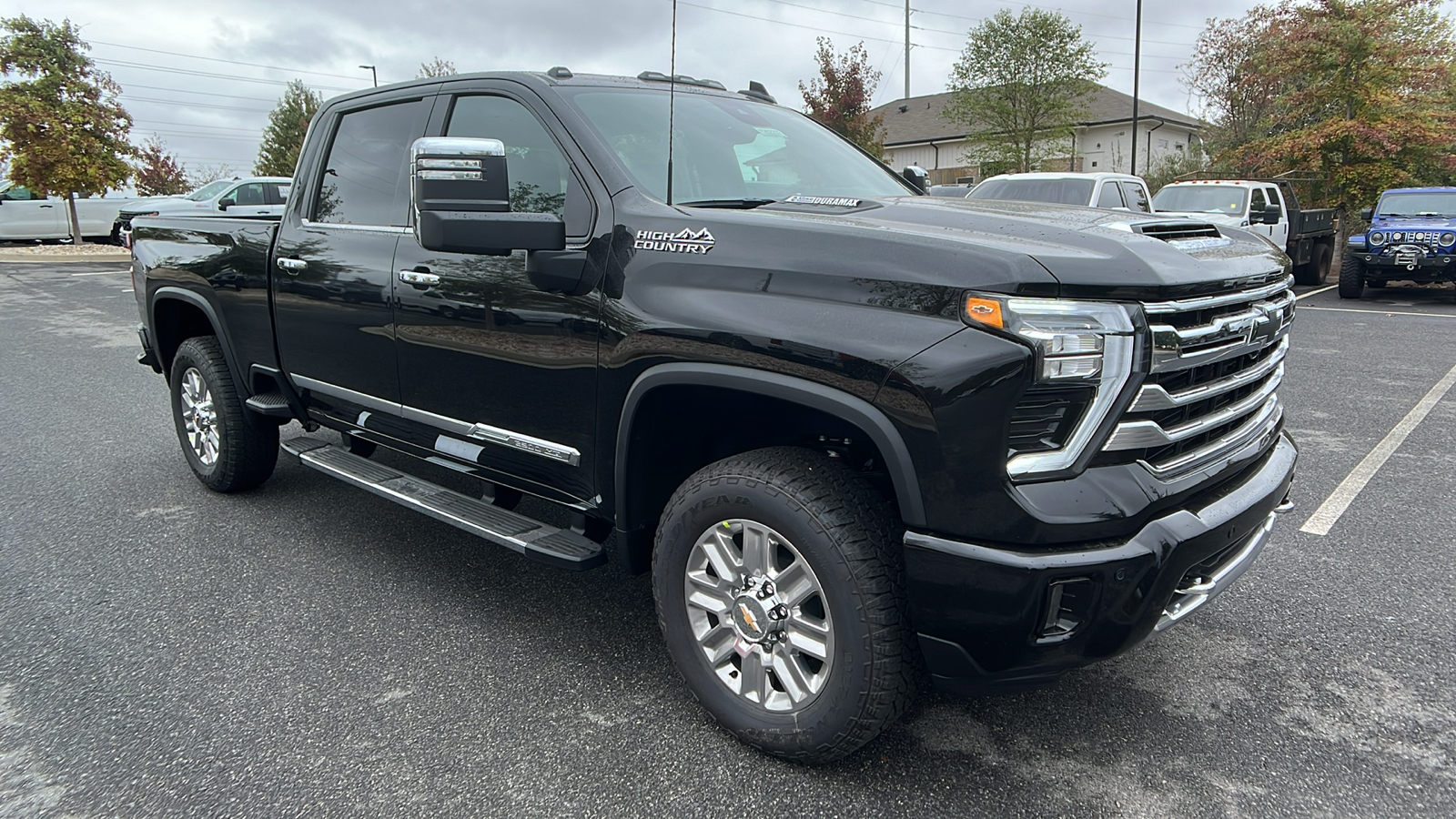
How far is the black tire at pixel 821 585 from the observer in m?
2.27

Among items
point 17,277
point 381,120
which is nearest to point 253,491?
point 381,120

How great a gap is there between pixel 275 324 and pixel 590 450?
211 cm

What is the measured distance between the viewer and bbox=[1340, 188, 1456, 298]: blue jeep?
13.4m

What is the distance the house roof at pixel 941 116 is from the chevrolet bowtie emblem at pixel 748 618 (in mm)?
36714

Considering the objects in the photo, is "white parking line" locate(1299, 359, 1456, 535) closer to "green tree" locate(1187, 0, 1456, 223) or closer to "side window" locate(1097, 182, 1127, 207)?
"side window" locate(1097, 182, 1127, 207)

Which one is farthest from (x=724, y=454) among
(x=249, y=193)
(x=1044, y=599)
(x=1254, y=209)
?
(x=249, y=193)

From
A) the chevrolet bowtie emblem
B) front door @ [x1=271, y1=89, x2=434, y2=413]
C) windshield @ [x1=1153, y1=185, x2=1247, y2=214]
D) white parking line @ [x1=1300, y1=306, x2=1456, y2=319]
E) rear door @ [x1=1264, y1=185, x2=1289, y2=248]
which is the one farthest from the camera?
rear door @ [x1=1264, y1=185, x2=1289, y2=248]

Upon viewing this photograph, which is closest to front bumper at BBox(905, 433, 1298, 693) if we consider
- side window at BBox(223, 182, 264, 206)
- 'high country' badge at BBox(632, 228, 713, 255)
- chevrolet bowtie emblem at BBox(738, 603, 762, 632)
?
chevrolet bowtie emblem at BBox(738, 603, 762, 632)

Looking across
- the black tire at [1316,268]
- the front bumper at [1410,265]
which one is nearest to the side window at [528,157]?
the front bumper at [1410,265]

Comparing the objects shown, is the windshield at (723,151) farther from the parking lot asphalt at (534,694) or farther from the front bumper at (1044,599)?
the parking lot asphalt at (534,694)

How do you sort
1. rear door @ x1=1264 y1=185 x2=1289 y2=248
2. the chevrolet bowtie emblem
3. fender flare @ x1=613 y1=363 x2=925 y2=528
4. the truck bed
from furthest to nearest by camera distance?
the truck bed, rear door @ x1=1264 y1=185 x2=1289 y2=248, the chevrolet bowtie emblem, fender flare @ x1=613 y1=363 x2=925 y2=528

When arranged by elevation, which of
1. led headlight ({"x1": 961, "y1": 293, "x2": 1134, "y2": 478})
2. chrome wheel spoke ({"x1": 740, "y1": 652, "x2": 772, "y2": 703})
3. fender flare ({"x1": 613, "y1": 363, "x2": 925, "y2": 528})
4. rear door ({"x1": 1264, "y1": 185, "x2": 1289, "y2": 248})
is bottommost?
chrome wheel spoke ({"x1": 740, "y1": 652, "x2": 772, "y2": 703})

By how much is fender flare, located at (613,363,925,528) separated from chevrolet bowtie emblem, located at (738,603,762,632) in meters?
0.55

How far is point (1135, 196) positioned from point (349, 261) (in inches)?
415
